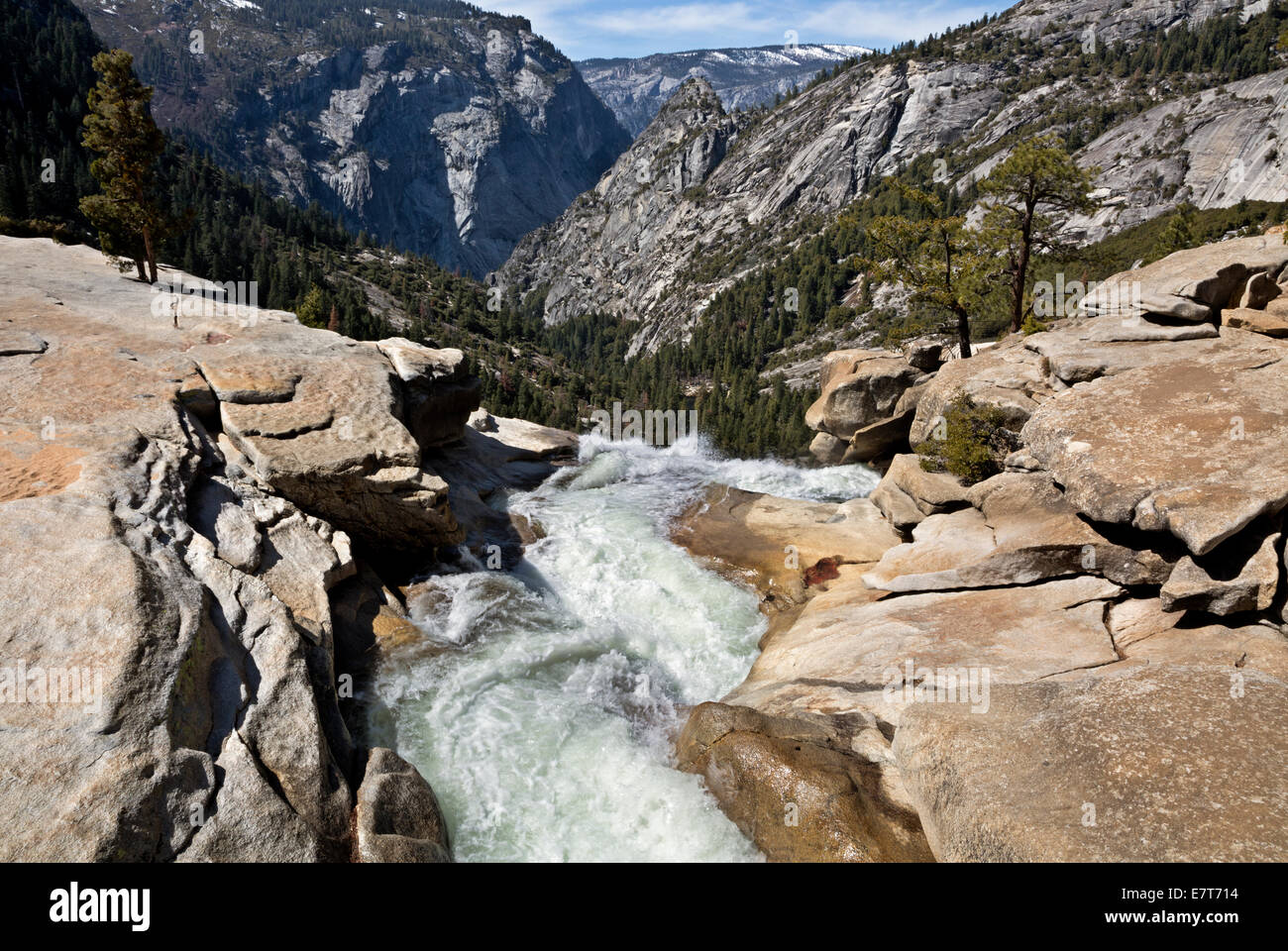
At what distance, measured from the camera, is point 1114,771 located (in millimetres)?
9602

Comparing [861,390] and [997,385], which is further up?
[861,390]

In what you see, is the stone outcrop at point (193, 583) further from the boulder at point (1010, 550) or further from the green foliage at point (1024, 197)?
the green foliage at point (1024, 197)

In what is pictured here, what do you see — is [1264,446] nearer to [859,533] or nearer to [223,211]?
[859,533]

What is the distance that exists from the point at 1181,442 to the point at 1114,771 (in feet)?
35.4

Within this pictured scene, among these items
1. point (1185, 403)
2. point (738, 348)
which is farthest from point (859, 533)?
point (738, 348)

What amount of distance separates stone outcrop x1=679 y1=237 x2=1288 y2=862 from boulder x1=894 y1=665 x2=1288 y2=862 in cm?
3

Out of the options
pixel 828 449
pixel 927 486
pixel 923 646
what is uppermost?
pixel 828 449

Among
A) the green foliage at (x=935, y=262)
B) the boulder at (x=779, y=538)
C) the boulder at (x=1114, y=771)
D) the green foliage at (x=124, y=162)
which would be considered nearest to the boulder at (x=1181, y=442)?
the boulder at (x=1114, y=771)

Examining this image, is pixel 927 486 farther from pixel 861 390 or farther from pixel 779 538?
pixel 861 390

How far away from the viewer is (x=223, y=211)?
15712cm

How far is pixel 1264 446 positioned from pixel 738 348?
170 metres

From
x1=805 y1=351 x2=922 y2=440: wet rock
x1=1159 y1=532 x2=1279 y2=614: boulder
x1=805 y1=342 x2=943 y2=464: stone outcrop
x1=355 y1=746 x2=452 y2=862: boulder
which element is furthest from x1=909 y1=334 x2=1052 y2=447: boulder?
x1=355 y1=746 x2=452 y2=862: boulder

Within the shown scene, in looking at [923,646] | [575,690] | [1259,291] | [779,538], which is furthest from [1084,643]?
[1259,291]

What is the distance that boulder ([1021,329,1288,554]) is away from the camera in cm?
1397
